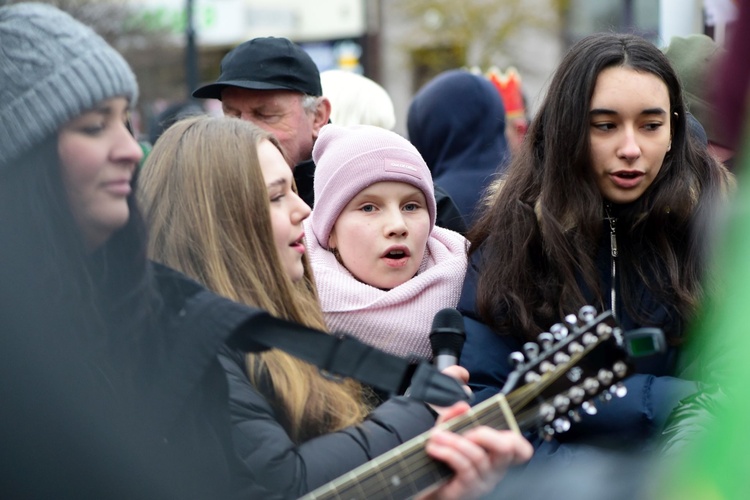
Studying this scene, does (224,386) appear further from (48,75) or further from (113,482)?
(48,75)

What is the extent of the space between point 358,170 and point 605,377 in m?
1.37

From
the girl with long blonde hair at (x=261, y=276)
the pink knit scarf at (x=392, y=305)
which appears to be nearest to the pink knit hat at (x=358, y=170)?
the pink knit scarf at (x=392, y=305)

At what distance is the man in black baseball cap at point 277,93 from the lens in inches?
169

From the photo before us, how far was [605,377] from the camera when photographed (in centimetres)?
212

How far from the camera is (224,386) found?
207 cm

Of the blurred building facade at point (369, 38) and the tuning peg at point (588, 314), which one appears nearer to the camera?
the tuning peg at point (588, 314)

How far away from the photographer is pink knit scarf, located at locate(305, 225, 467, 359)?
10.2 feet

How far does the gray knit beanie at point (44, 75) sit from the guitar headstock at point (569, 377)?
963 mm

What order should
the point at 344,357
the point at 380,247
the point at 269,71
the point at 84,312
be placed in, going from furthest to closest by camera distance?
the point at 269,71 < the point at 380,247 < the point at 344,357 < the point at 84,312

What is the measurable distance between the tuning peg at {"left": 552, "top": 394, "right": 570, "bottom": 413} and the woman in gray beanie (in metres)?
0.64

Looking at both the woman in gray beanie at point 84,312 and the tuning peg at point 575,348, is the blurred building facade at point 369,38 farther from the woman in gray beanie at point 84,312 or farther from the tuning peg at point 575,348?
the woman in gray beanie at point 84,312

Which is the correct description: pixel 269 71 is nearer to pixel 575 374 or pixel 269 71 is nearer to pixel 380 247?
pixel 380 247

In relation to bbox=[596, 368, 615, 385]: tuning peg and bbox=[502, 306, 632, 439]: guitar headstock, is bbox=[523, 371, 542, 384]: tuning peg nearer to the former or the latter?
bbox=[502, 306, 632, 439]: guitar headstock

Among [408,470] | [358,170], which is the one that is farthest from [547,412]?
[358,170]
